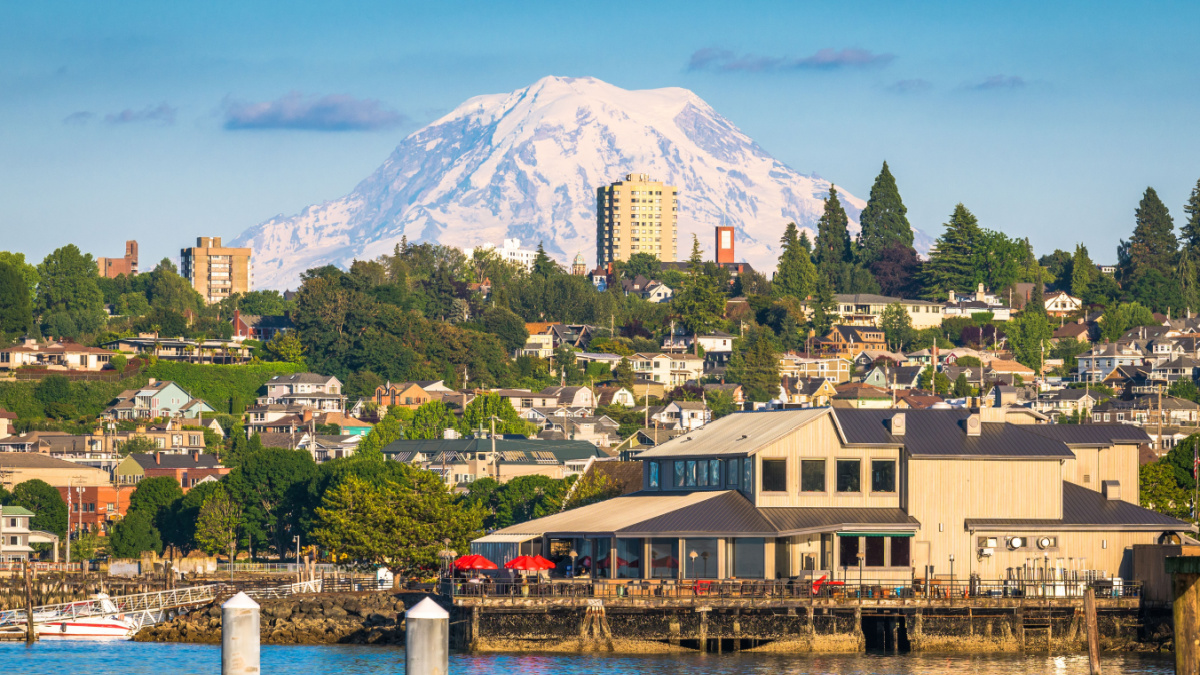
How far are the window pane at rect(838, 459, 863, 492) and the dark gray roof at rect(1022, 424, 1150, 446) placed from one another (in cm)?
692

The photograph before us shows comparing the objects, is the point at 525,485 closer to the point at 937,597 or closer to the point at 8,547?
the point at 8,547

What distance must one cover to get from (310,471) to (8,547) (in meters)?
21.0

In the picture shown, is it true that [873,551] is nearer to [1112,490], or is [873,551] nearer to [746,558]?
[746,558]

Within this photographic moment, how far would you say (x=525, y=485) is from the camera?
10231cm

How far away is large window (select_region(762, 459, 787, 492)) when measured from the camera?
5909cm

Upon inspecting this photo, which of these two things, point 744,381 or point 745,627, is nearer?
point 745,627

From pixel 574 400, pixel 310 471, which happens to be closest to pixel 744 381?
pixel 574 400

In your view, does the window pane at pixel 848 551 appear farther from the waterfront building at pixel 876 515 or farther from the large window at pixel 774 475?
the large window at pixel 774 475

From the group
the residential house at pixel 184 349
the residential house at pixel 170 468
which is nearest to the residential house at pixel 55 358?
the residential house at pixel 184 349

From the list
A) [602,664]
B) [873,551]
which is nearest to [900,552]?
[873,551]

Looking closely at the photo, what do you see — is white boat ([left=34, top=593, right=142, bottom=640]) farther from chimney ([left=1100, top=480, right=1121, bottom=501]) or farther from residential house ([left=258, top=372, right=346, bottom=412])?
residential house ([left=258, top=372, right=346, bottom=412])

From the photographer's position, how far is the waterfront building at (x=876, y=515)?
2251 inches

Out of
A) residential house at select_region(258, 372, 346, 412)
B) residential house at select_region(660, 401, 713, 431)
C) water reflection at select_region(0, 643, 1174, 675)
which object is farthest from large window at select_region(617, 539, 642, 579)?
residential house at select_region(258, 372, 346, 412)

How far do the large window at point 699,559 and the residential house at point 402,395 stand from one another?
113758 mm
